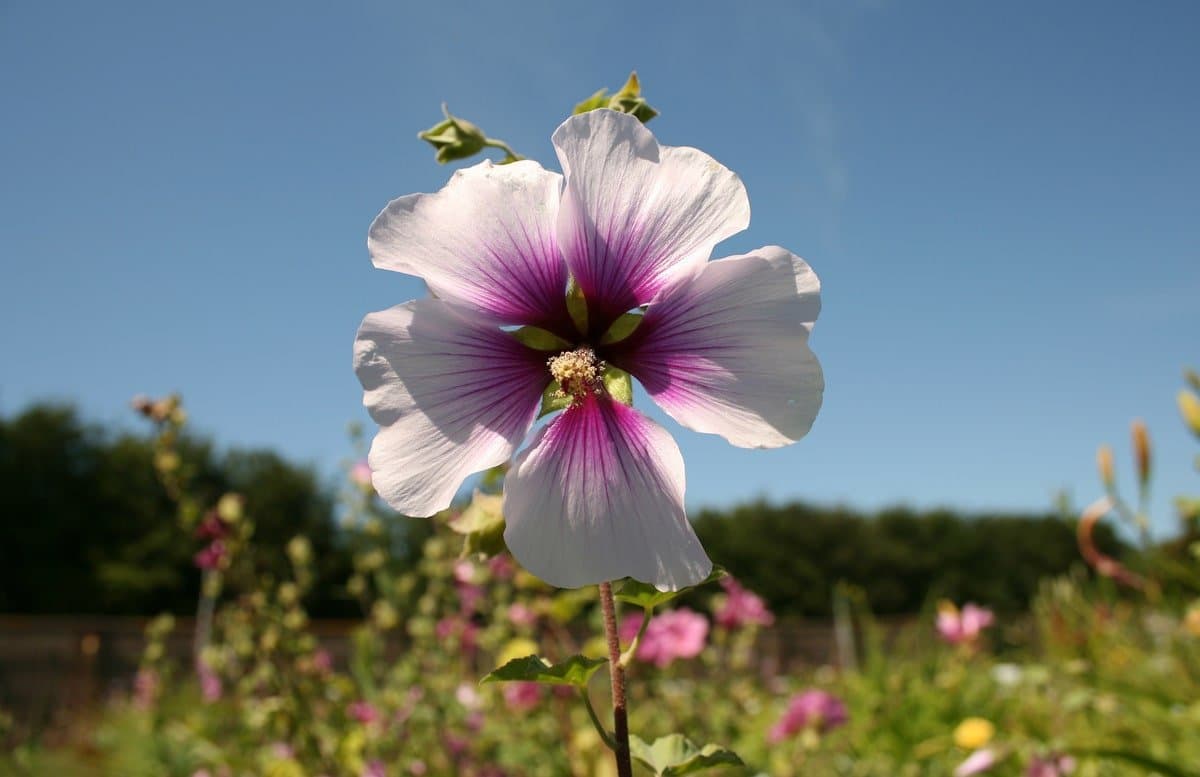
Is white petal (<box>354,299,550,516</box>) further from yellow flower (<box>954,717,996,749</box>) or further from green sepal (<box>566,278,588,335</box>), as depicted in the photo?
yellow flower (<box>954,717,996,749</box>)

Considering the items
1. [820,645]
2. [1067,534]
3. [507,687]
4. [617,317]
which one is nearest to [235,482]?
[820,645]

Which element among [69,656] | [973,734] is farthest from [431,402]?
[69,656]

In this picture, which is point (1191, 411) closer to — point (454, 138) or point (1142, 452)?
point (1142, 452)

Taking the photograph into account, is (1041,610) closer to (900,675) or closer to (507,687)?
(900,675)

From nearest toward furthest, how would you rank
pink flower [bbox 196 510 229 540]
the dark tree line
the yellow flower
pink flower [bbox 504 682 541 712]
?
the yellow flower → pink flower [bbox 196 510 229 540] → pink flower [bbox 504 682 541 712] → the dark tree line

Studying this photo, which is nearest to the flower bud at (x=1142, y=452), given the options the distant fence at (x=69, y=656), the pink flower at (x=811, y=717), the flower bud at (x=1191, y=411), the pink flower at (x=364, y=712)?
the flower bud at (x=1191, y=411)

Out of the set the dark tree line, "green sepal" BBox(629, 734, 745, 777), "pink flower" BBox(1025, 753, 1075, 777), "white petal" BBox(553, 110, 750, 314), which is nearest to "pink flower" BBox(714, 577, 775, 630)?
"pink flower" BBox(1025, 753, 1075, 777)
